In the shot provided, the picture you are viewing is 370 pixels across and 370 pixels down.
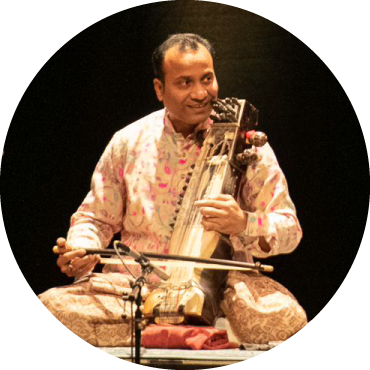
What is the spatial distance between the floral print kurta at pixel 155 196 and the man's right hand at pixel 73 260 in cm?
6

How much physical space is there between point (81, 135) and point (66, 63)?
30 cm

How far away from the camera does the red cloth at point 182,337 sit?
338 cm

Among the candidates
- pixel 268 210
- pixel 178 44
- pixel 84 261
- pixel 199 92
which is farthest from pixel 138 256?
pixel 178 44

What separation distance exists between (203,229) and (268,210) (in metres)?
0.28

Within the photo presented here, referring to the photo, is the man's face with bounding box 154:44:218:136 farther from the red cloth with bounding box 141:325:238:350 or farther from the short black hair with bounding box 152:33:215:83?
the red cloth with bounding box 141:325:238:350

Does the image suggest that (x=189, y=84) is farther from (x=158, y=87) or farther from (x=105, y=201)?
(x=105, y=201)

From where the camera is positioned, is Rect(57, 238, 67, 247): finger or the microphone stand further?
Rect(57, 238, 67, 247): finger

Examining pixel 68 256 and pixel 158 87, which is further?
pixel 158 87

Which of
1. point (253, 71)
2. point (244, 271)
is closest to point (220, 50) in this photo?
point (253, 71)

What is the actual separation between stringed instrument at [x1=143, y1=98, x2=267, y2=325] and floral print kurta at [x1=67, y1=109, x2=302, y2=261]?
0.16ft

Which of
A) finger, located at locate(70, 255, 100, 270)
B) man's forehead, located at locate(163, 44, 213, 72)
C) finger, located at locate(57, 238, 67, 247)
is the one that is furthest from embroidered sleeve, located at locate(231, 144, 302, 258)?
finger, located at locate(57, 238, 67, 247)

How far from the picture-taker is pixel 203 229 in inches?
138

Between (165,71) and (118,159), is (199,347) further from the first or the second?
(165,71)

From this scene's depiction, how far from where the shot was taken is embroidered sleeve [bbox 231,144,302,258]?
11.7ft
